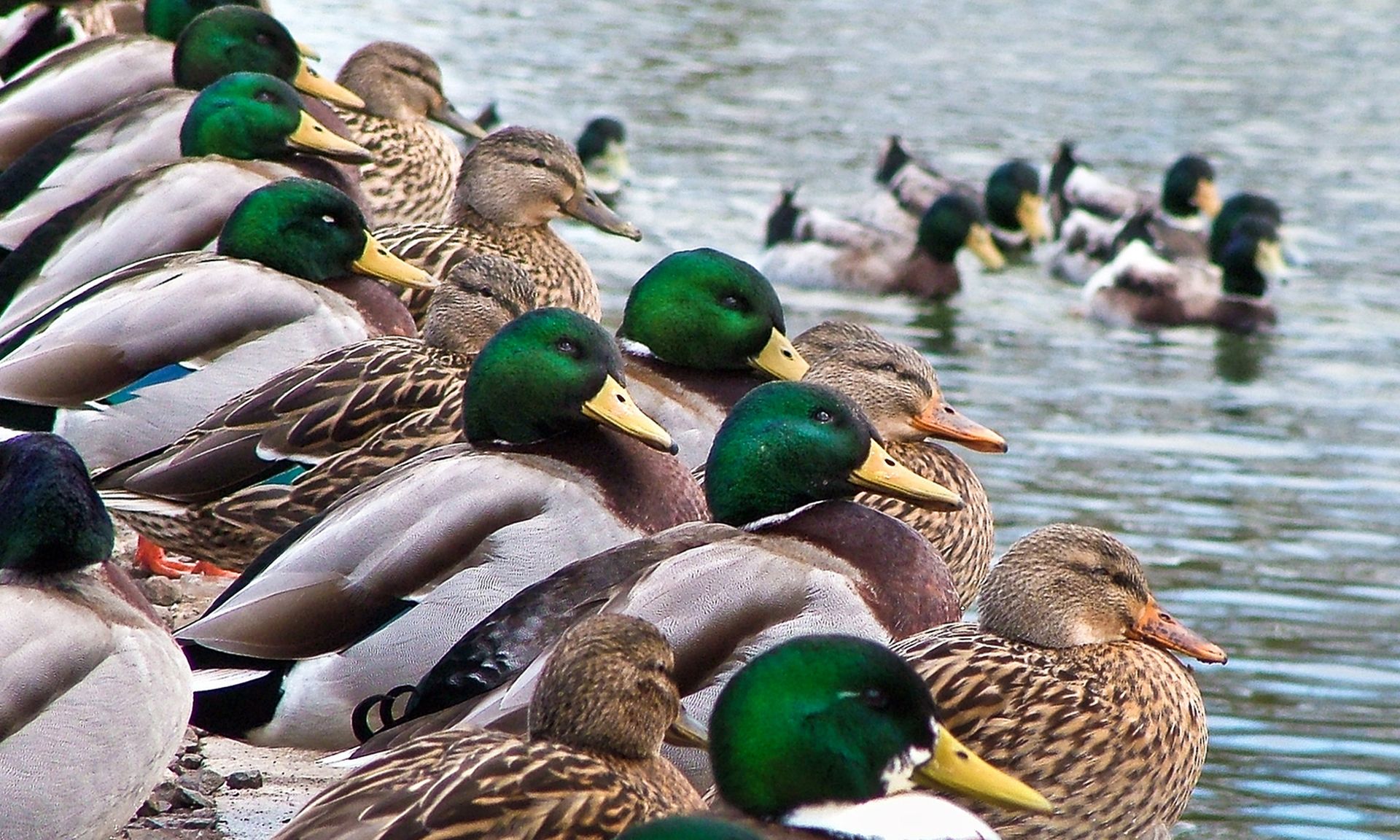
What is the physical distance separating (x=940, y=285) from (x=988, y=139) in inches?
183

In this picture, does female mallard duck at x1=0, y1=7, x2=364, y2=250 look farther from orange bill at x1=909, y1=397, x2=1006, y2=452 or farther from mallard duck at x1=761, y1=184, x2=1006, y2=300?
mallard duck at x1=761, y1=184, x2=1006, y2=300

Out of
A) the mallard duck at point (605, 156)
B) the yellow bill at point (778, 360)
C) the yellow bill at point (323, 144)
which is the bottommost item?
the mallard duck at point (605, 156)

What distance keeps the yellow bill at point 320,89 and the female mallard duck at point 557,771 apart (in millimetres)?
4560

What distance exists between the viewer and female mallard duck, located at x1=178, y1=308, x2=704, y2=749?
4441 mm

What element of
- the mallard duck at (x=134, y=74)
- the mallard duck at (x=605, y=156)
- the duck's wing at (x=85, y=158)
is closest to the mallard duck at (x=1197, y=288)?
the mallard duck at (x=605, y=156)

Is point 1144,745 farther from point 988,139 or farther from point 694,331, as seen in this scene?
point 988,139

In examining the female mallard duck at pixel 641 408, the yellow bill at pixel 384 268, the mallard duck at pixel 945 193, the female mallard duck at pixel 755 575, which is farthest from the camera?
the mallard duck at pixel 945 193

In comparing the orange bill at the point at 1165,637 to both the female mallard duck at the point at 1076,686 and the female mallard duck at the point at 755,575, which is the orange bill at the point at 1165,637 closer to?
the female mallard duck at the point at 1076,686

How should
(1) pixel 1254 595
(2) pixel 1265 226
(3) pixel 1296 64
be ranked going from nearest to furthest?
(1) pixel 1254 595, (2) pixel 1265 226, (3) pixel 1296 64

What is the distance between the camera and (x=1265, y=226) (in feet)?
49.7

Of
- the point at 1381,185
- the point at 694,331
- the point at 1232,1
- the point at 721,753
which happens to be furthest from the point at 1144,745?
the point at 1232,1

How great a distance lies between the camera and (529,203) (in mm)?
7227

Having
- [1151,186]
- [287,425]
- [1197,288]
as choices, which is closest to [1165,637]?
[287,425]

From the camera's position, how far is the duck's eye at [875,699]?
3.24 meters
